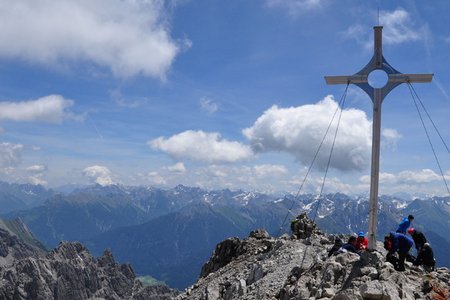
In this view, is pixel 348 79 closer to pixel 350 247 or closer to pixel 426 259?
pixel 350 247

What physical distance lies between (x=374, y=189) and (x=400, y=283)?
503 centimetres

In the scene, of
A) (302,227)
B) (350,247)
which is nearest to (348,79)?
(350,247)

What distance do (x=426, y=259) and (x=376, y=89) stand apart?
860 cm

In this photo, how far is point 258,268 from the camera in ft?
111

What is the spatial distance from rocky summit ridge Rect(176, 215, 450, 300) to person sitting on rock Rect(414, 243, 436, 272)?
0.60 metres

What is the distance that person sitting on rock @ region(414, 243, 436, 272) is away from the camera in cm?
2272

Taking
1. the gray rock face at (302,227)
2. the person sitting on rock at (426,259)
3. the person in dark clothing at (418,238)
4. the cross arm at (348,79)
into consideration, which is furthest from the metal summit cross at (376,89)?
the gray rock face at (302,227)

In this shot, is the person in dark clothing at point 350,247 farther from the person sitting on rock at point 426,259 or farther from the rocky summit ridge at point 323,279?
the person sitting on rock at point 426,259

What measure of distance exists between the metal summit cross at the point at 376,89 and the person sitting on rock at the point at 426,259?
3292 millimetres

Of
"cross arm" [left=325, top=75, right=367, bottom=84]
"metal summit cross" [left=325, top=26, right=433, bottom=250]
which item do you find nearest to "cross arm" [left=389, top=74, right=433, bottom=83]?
"metal summit cross" [left=325, top=26, right=433, bottom=250]

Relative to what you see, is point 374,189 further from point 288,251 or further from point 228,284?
point 228,284

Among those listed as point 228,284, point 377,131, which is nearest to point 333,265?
point 377,131

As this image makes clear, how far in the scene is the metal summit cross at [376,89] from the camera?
2164cm

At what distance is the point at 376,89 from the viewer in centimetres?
2183
